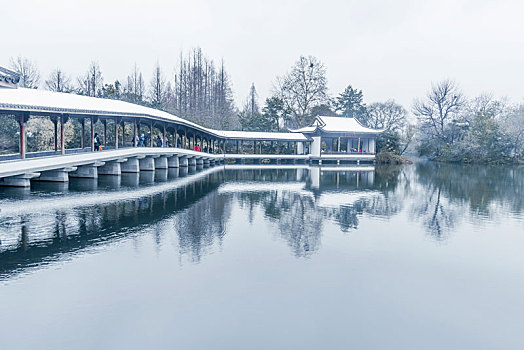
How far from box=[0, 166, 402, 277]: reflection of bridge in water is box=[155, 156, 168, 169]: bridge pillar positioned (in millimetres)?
5907

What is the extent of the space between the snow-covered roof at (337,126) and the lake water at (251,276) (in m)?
31.0

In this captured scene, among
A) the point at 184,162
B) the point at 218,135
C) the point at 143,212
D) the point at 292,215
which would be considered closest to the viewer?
the point at 143,212

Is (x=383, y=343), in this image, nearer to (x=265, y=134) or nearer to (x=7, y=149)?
(x=7, y=149)

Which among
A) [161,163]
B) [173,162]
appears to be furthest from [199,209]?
[173,162]

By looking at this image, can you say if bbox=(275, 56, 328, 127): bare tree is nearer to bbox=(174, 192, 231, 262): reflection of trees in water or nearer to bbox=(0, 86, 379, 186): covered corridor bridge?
bbox=(0, 86, 379, 186): covered corridor bridge

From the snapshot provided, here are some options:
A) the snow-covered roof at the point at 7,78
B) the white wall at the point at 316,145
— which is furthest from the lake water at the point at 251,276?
the white wall at the point at 316,145

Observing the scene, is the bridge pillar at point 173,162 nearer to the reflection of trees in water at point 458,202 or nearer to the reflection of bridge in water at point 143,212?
the reflection of bridge in water at point 143,212

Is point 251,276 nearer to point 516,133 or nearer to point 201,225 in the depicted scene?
point 201,225

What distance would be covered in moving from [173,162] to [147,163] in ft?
13.4

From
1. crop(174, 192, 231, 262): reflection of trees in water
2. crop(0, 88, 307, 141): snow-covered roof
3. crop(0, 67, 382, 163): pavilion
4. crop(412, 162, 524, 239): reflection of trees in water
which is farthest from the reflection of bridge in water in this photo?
crop(0, 67, 382, 163): pavilion

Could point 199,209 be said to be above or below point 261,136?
below

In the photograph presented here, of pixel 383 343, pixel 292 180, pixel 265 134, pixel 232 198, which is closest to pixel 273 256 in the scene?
pixel 383 343

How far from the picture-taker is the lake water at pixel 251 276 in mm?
5980

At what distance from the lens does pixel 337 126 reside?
48.7 m
